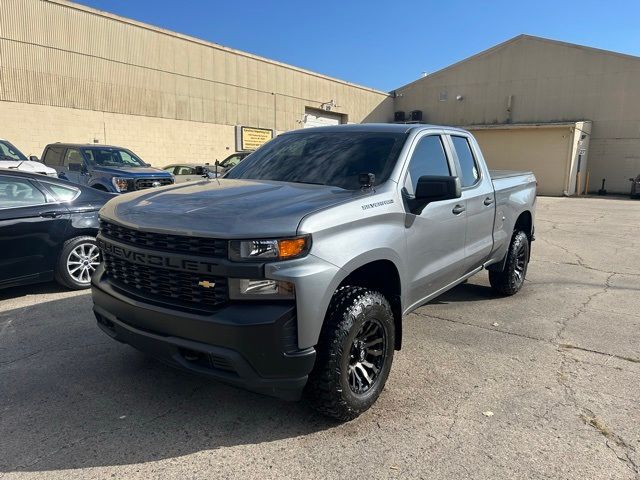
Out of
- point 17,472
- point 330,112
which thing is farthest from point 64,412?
point 330,112

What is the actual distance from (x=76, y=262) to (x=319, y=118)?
23.9 m

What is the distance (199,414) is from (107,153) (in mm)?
10287

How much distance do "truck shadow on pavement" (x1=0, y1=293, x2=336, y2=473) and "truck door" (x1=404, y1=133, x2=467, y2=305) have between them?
1331mm

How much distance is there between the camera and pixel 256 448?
2775mm

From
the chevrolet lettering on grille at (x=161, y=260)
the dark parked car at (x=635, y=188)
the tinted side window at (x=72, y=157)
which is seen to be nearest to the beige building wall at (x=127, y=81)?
the tinted side window at (x=72, y=157)

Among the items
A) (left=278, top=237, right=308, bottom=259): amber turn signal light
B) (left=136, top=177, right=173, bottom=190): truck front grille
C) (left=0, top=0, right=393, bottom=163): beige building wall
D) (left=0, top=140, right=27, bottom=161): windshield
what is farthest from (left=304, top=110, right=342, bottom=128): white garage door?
(left=278, top=237, right=308, bottom=259): amber turn signal light

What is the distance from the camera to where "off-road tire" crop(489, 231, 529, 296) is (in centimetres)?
571

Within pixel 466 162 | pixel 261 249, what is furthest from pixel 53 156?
pixel 261 249

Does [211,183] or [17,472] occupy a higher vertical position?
[211,183]

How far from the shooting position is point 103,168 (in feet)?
35.8

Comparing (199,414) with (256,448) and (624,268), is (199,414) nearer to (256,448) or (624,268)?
(256,448)

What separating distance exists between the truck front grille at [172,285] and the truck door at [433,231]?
1.49 m

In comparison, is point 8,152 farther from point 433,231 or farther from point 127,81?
point 433,231

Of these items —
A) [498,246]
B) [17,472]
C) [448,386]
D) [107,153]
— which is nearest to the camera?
[17,472]
